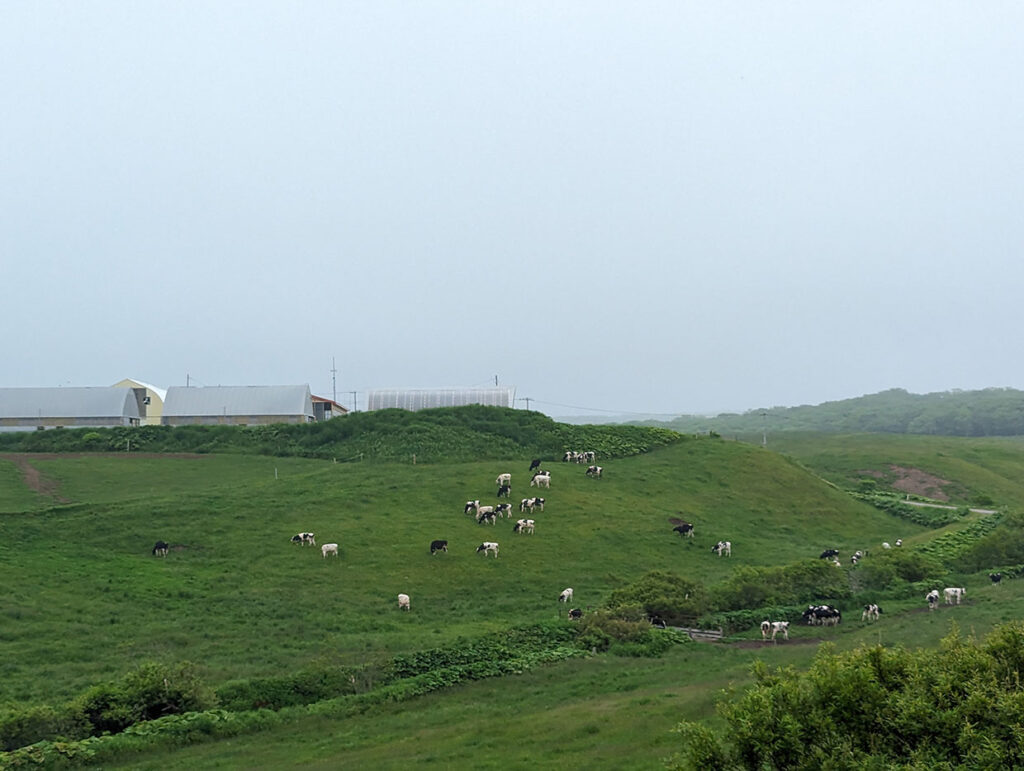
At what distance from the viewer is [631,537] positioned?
46062mm

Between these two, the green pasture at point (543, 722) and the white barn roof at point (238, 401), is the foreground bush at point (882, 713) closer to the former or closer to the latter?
the green pasture at point (543, 722)

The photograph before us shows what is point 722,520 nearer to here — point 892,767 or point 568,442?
point 568,442

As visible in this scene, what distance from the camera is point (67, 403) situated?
294ft

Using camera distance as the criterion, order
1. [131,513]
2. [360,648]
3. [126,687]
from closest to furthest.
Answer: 1. [126,687]
2. [360,648]
3. [131,513]

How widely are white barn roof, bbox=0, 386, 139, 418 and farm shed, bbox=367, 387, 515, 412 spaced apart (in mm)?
27257

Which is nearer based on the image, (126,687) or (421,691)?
(126,687)

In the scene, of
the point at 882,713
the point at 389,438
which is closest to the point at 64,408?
the point at 389,438

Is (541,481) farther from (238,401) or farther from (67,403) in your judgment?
(67,403)

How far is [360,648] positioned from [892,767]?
2160 centimetres

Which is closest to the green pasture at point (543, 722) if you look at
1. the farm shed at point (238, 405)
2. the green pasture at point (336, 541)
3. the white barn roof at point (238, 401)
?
the green pasture at point (336, 541)

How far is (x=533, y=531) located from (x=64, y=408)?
6719 cm

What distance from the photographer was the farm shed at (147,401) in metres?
97.0

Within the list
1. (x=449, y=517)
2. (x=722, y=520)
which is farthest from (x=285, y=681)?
(x=722, y=520)

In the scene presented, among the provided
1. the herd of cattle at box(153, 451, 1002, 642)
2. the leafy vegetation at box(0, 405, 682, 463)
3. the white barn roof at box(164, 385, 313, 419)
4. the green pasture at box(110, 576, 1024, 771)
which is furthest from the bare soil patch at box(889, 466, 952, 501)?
the white barn roof at box(164, 385, 313, 419)
